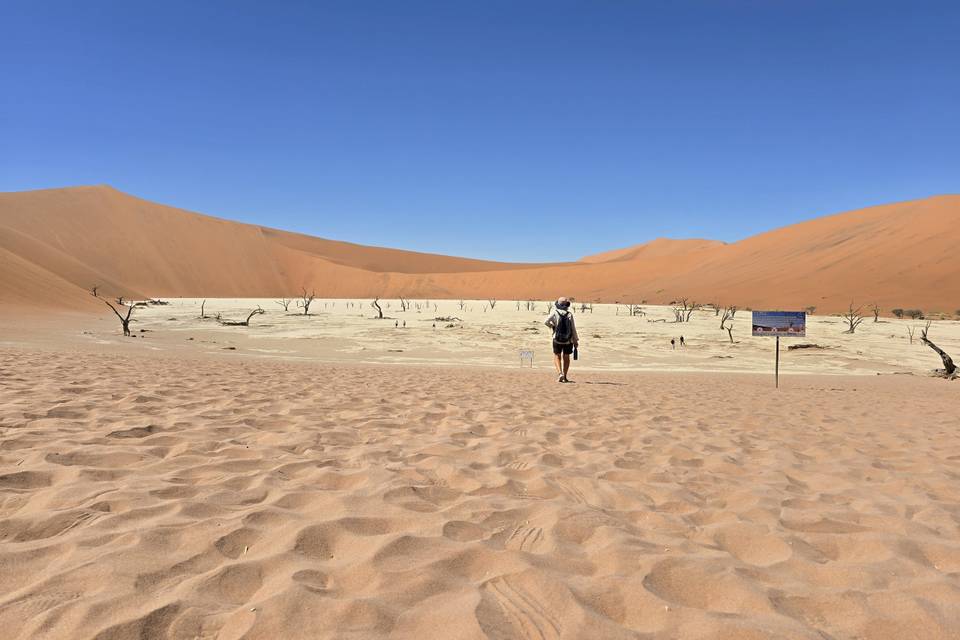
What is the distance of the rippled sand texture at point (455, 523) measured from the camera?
2.08 m

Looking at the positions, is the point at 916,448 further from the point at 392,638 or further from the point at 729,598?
the point at 392,638

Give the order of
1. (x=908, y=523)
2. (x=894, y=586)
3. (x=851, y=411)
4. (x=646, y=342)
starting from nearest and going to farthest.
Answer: (x=894, y=586) < (x=908, y=523) < (x=851, y=411) < (x=646, y=342)

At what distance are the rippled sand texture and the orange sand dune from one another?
2748 centimetres

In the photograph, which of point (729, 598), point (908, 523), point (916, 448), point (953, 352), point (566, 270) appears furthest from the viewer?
point (566, 270)

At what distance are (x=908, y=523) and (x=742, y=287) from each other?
5292cm

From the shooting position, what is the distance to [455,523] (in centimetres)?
298

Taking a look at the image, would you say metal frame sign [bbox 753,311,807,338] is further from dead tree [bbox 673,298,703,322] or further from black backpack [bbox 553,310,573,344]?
dead tree [bbox 673,298,703,322]

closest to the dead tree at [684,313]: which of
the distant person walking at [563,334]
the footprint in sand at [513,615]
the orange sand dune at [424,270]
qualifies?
the orange sand dune at [424,270]

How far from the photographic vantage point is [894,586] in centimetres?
244

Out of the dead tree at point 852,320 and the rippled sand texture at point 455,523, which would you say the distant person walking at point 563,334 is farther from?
the dead tree at point 852,320

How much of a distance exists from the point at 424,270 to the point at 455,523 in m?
111

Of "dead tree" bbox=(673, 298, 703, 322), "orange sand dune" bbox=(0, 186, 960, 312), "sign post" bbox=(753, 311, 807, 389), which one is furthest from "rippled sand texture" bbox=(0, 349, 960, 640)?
"orange sand dune" bbox=(0, 186, 960, 312)

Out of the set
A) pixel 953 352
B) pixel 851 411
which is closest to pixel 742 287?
pixel 953 352

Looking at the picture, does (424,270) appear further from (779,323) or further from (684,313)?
(779,323)
